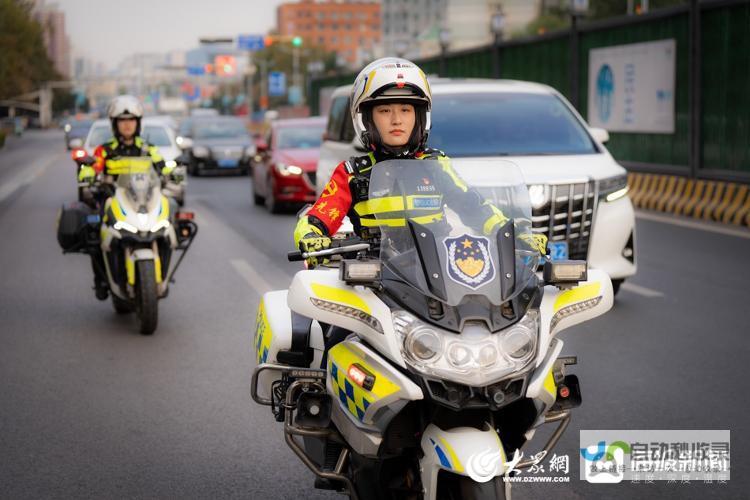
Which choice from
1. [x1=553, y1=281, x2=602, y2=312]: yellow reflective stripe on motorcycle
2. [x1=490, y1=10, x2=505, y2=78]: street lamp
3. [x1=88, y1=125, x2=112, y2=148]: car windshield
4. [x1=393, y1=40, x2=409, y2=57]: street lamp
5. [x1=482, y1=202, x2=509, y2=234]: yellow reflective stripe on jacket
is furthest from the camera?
[x1=393, y1=40, x2=409, y2=57]: street lamp

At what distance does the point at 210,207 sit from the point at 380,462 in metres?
18.7

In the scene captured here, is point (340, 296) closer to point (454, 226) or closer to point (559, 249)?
point (454, 226)

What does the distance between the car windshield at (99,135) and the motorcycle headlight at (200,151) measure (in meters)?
10.1

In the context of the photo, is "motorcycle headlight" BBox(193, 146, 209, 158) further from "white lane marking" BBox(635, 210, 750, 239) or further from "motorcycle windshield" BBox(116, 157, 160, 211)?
"motorcycle windshield" BBox(116, 157, 160, 211)

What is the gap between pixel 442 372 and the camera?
12.6 ft

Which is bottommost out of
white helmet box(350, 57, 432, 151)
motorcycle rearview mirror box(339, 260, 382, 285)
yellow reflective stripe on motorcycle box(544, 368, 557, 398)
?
yellow reflective stripe on motorcycle box(544, 368, 557, 398)

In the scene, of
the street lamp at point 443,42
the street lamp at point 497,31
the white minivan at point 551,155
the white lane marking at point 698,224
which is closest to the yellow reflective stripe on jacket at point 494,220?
the white minivan at point 551,155

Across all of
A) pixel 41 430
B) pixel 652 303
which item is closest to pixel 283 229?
pixel 652 303

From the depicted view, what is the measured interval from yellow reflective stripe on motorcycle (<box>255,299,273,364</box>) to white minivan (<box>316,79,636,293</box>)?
4.83 metres

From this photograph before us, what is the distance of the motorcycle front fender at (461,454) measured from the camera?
12.4 ft

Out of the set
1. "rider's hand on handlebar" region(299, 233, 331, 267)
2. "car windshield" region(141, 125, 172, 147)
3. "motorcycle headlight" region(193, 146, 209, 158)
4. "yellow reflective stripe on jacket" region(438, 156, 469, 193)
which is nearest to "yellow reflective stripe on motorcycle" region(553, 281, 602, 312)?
"yellow reflective stripe on jacket" region(438, 156, 469, 193)

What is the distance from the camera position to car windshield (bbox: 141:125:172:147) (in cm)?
2339

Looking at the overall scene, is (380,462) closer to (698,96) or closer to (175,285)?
(175,285)

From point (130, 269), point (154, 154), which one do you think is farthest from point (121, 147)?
point (130, 269)
